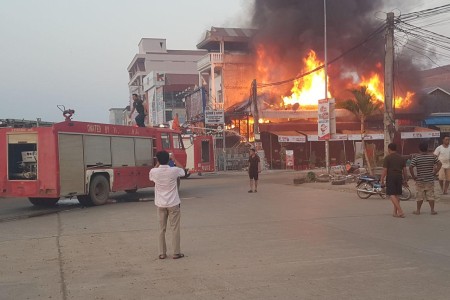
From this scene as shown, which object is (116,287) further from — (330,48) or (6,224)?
(330,48)

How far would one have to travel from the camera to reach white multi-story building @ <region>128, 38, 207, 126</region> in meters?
64.8

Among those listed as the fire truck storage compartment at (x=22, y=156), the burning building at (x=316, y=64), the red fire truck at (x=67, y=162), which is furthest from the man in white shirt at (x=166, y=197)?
the burning building at (x=316, y=64)

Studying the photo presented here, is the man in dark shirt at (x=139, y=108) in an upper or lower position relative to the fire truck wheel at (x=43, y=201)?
upper

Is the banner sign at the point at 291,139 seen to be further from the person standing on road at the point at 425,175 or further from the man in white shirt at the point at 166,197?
the man in white shirt at the point at 166,197

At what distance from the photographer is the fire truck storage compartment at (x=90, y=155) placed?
13.2 meters

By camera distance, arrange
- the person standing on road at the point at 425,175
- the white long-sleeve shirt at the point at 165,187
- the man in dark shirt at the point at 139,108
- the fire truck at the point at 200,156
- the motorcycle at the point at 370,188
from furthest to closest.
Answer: the fire truck at the point at 200,156 < the man in dark shirt at the point at 139,108 < the motorcycle at the point at 370,188 < the person standing on road at the point at 425,175 < the white long-sleeve shirt at the point at 165,187

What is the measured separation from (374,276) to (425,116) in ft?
128

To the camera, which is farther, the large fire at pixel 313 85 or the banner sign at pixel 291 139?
the large fire at pixel 313 85

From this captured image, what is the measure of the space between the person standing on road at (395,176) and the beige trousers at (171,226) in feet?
17.9

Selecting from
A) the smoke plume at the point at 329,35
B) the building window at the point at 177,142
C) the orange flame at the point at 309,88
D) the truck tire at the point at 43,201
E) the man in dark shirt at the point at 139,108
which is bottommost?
the truck tire at the point at 43,201

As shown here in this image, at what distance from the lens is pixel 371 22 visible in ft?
138

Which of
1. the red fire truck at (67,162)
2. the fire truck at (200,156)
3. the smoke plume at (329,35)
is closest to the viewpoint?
the red fire truck at (67,162)

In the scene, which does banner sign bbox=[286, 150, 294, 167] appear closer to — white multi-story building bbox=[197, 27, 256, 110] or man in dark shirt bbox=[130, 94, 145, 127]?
white multi-story building bbox=[197, 27, 256, 110]

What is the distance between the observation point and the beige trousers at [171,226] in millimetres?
6875
